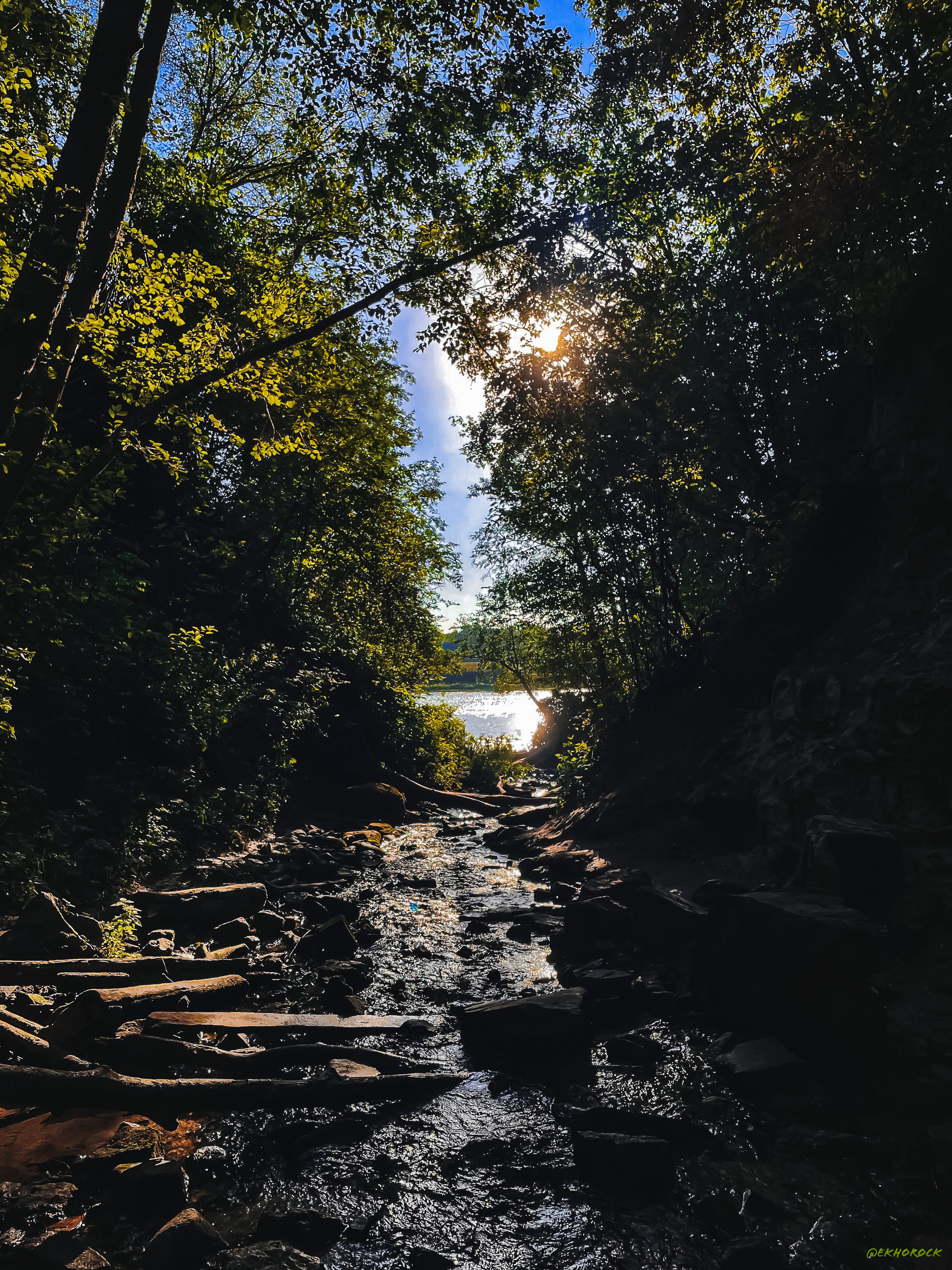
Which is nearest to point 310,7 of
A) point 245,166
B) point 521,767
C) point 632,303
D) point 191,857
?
point 632,303

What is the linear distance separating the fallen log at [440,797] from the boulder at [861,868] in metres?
21.8

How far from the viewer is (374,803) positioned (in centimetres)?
2289

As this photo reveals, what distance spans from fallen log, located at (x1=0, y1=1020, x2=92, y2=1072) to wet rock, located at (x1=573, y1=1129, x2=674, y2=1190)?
4335 millimetres

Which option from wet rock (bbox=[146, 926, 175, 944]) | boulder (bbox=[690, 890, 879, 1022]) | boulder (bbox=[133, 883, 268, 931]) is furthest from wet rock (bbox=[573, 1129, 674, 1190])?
boulder (bbox=[133, 883, 268, 931])

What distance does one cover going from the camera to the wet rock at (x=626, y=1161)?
448cm

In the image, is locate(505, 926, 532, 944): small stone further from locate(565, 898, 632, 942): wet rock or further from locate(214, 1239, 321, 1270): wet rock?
locate(214, 1239, 321, 1270): wet rock

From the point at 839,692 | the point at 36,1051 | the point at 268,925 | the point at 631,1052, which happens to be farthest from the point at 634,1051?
the point at 839,692

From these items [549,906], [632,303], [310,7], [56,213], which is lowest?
[549,906]

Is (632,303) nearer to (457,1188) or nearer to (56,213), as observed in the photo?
(56,213)

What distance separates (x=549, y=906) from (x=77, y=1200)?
9.30 metres

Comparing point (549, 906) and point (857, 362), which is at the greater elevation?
point (857, 362)

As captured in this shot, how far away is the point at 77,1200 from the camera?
411 centimetres

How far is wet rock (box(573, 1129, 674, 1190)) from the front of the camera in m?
4.48

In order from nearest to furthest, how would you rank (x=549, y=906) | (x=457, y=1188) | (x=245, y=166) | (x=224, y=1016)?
1. (x=457, y=1188)
2. (x=224, y=1016)
3. (x=549, y=906)
4. (x=245, y=166)
